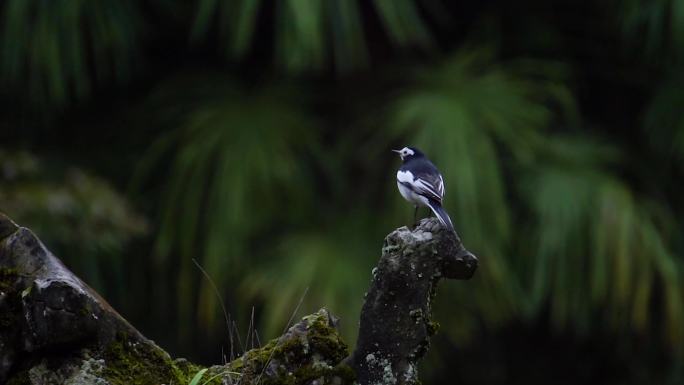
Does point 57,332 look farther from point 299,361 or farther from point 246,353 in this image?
point 299,361

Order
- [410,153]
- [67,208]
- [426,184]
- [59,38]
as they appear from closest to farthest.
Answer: [426,184], [410,153], [67,208], [59,38]

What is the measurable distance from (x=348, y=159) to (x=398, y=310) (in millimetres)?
5173

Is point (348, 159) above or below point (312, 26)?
below

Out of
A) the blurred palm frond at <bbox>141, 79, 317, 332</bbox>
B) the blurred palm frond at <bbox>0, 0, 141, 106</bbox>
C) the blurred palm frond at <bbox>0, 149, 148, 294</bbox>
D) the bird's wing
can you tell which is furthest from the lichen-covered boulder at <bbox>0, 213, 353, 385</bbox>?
the blurred palm frond at <bbox>0, 0, 141, 106</bbox>

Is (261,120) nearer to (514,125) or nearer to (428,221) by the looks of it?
(514,125)

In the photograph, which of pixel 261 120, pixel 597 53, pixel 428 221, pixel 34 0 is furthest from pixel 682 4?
pixel 428 221

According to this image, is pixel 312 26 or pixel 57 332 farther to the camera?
pixel 312 26

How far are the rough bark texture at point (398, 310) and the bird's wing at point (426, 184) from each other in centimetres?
138

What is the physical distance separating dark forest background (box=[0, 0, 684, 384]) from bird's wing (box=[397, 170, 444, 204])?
8.46ft

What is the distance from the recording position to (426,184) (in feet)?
14.3

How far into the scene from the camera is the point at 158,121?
8164 millimetres

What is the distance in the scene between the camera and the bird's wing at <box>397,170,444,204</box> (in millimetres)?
4285

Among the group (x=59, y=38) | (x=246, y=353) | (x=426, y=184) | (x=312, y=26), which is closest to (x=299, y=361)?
(x=246, y=353)

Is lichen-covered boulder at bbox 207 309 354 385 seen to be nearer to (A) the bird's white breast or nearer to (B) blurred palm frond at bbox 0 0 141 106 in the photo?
(A) the bird's white breast
